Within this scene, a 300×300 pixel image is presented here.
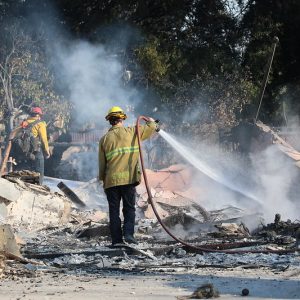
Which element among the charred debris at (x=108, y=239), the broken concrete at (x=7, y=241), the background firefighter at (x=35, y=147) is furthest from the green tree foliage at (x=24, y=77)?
the broken concrete at (x=7, y=241)

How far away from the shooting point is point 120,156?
319 inches

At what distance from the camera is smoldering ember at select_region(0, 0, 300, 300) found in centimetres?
646

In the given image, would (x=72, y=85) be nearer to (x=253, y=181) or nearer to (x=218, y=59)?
(x=218, y=59)

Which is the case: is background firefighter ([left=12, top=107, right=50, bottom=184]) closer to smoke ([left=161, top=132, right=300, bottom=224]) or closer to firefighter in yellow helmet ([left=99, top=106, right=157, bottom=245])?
smoke ([left=161, top=132, right=300, bottom=224])

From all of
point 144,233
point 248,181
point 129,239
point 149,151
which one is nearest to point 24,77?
point 149,151

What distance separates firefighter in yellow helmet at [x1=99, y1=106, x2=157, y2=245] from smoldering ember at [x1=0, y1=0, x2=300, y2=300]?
0.02m

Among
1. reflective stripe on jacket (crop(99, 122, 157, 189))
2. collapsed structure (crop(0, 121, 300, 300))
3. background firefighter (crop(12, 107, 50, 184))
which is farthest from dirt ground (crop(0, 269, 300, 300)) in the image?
background firefighter (crop(12, 107, 50, 184))

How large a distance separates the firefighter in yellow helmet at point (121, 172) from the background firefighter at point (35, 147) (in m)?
5.13

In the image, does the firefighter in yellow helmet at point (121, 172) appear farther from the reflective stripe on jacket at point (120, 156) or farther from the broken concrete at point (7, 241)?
the broken concrete at point (7, 241)

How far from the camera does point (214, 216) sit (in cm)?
1114

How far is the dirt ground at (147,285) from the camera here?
520 cm

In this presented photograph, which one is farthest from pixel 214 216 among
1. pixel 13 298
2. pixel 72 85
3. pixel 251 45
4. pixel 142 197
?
pixel 251 45

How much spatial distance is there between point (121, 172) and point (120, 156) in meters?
0.19

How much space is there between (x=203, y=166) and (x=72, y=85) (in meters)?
6.13
